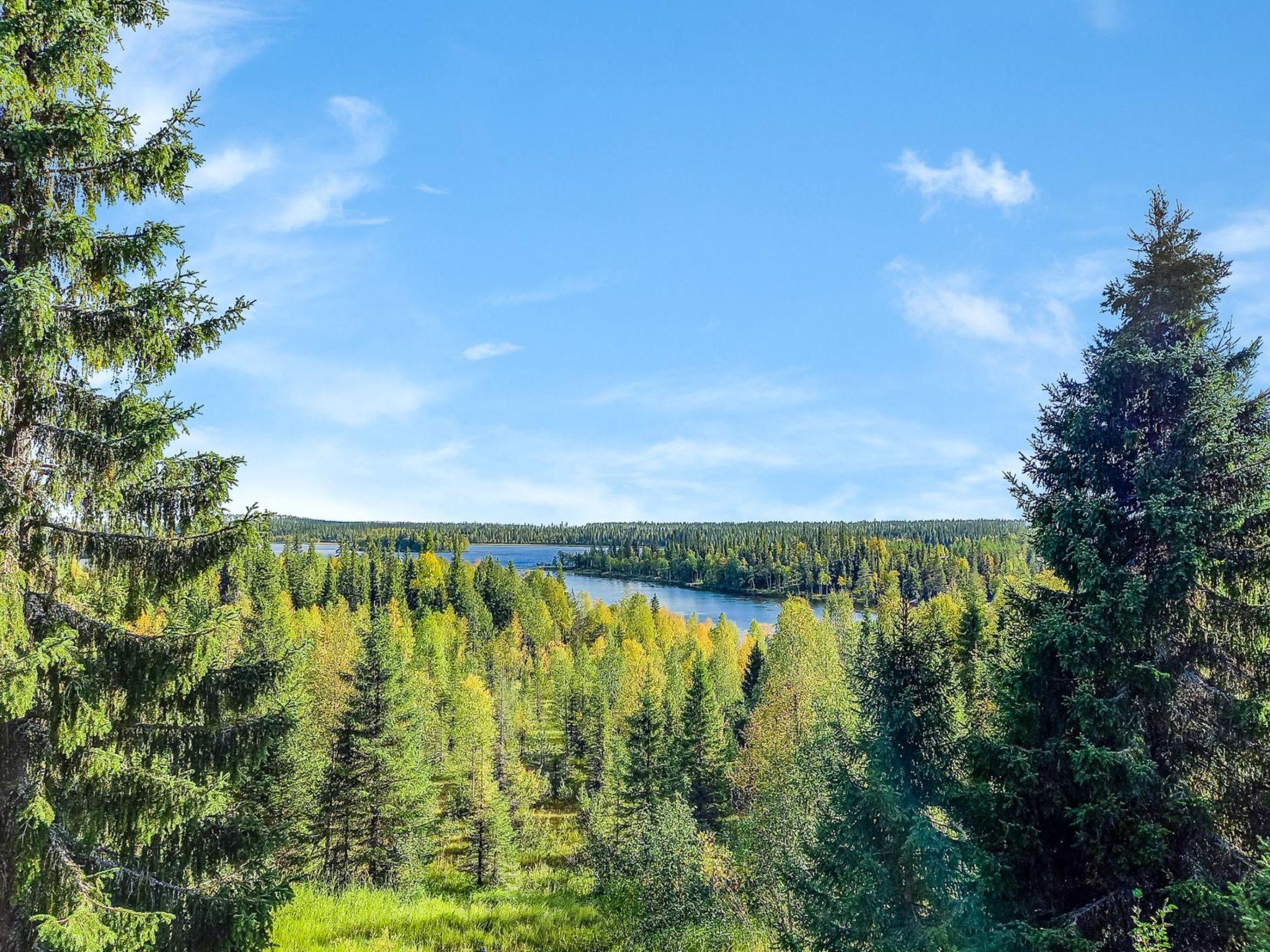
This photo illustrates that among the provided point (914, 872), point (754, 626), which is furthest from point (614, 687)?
point (914, 872)

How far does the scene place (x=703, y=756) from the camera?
114ft

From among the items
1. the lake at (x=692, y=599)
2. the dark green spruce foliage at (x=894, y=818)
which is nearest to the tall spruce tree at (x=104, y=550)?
the dark green spruce foliage at (x=894, y=818)

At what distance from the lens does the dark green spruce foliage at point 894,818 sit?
9.03m

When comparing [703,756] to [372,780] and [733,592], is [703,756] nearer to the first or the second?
[372,780]

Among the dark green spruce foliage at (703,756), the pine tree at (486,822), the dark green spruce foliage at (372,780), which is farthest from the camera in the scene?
the dark green spruce foliage at (703,756)

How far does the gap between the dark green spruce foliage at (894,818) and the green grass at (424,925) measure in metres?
6.44

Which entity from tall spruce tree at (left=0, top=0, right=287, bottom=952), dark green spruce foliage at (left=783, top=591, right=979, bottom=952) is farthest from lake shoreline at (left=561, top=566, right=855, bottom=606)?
tall spruce tree at (left=0, top=0, right=287, bottom=952)

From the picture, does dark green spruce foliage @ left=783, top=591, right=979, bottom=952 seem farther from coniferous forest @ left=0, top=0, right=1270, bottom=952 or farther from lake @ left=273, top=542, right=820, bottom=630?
lake @ left=273, top=542, right=820, bottom=630

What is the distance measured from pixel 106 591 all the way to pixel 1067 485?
39.9 ft

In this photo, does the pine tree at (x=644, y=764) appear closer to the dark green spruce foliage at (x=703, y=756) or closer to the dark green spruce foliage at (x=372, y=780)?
the dark green spruce foliage at (x=703, y=756)

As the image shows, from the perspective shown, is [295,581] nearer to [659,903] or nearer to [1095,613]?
[659,903]

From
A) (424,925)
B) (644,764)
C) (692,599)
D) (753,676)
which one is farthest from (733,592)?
(424,925)

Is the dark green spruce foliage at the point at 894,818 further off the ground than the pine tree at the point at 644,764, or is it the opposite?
the dark green spruce foliage at the point at 894,818

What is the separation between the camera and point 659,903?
16.5 metres
